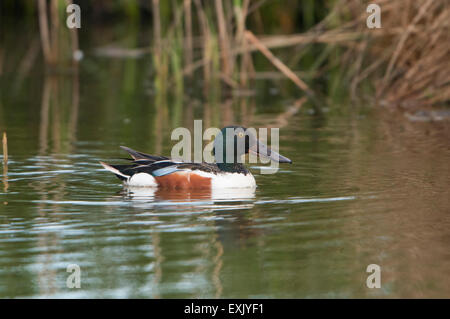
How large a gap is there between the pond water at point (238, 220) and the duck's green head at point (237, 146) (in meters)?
0.31

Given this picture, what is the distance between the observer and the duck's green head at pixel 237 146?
8.53m

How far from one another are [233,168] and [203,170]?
0.95ft

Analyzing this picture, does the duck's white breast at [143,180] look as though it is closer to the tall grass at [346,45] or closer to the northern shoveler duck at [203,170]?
the northern shoveler duck at [203,170]

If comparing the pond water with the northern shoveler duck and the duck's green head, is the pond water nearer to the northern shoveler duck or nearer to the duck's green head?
the northern shoveler duck

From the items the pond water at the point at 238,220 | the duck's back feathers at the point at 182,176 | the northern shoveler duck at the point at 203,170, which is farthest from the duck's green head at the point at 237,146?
the pond water at the point at 238,220

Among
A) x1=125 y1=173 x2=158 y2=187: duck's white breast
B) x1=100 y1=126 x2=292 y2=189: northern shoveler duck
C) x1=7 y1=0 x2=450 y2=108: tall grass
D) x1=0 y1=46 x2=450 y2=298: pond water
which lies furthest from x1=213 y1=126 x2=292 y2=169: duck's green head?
x1=7 y1=0 x2=450 y2=108: tall grass

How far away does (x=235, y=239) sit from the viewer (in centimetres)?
637

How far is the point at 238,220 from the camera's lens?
700 centimetres

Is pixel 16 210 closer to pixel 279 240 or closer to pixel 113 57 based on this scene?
pixel 279 240

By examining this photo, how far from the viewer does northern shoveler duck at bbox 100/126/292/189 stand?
8266 mm

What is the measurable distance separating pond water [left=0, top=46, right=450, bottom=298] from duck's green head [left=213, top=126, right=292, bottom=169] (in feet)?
1.01

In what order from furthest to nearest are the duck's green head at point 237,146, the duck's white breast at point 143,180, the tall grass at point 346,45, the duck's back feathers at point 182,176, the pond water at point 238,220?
the tall grass at point 346,45 < the duck's green head at point 237,146 < the duck's white breast at point 143,180 < the duck's back feathers at point 182,176 < the pond water at point 238,220

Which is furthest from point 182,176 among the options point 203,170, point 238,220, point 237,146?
point 238,220

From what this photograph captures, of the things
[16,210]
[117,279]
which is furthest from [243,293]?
[16,210]
